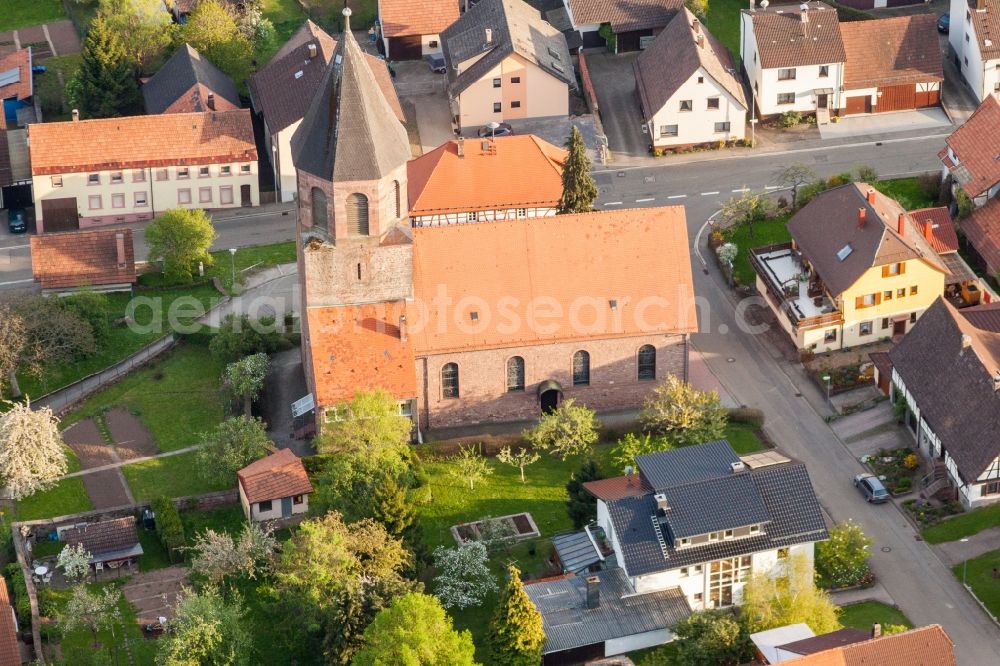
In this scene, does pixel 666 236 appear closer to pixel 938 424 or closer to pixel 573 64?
pixel 938 424

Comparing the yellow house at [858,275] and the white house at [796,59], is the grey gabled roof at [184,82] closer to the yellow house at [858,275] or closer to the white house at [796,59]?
the white house at [796,59]

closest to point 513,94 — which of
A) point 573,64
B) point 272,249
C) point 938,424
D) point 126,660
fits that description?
point 573,64

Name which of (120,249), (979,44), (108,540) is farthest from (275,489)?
(979,44)

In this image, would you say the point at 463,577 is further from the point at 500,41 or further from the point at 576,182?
the point at 500,41

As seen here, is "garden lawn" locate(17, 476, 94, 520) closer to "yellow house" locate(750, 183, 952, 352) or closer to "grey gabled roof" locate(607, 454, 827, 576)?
"grey gabled roof" locate(607, 454, 827, 576)

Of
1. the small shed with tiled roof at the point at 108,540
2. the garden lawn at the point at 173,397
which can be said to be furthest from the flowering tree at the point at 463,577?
the garden lawn at the point at 173,397

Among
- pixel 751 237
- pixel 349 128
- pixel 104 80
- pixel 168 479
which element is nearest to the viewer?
pixel 349 128
